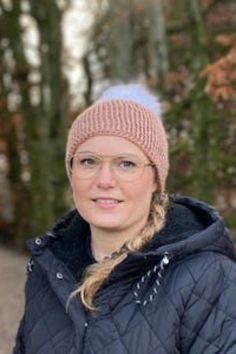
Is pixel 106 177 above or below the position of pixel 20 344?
above

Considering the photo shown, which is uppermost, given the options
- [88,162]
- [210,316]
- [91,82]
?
[88,162]

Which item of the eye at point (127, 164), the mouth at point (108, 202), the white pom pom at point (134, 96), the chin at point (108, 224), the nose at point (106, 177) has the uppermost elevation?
the white pom pom at point (134, 96)

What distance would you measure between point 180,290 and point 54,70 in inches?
468

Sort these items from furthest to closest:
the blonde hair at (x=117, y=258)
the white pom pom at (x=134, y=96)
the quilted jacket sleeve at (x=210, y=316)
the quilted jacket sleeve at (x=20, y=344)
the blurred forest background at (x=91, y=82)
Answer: the blurred forest background at (x=91, y=82) → the quilted jacket sleeve at (x=20, y=344) → the white pom pom at (x=134, y=96) → the blonde hair at (x=117, y=258) → the quilted jacket sleeve at (x=210, y=316)

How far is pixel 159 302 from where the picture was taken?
254 centimetres

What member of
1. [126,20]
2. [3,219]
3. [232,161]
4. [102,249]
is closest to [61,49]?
[126,20]

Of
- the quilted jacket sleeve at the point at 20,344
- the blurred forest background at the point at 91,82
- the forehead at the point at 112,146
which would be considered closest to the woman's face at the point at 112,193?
the forehead at the point at 112,146

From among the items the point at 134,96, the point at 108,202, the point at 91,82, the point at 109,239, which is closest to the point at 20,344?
the point at 109,239

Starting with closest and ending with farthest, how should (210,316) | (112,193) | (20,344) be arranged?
(210,316) → (112,193) → (20,344)

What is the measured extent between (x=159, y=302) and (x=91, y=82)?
44.5ft

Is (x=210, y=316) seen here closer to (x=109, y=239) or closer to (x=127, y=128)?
(x=109, y=239)

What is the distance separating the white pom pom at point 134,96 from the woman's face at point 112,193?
0.72ft

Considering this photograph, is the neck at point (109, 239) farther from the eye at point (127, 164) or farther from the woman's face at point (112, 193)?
the eye at point (127, 164)

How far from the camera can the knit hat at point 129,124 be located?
2707 mm
